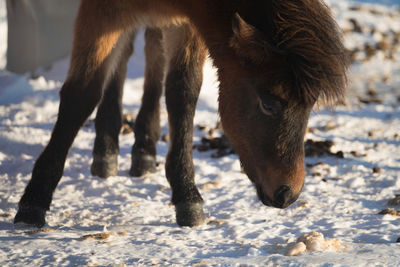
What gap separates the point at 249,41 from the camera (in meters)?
2.52

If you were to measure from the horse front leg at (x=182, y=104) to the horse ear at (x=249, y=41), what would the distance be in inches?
32.9

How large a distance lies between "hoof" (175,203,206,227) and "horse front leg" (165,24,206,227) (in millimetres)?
10

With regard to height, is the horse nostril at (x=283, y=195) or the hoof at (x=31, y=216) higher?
the horse nostril at (x=283, y=195)

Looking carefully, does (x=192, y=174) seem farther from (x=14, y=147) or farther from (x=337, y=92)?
(x=14, y=147)

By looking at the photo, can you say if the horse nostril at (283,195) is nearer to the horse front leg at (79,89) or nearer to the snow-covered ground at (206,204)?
the snow-covered ground at (206,204)

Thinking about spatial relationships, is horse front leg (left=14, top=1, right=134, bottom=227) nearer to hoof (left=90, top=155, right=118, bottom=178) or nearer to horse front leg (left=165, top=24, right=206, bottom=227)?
horse front leg (left=165, top=24, right=206, bottom=227)

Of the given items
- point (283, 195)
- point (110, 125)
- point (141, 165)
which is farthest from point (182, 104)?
point (283, 195)

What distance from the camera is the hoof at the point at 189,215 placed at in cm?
312

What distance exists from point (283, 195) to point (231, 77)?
0.71 m

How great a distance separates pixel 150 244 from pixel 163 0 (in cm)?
144

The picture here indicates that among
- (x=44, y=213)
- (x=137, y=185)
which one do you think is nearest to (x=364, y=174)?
(x=137, y=185)

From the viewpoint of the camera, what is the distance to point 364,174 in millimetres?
4125

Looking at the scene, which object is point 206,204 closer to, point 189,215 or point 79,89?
point 189,215

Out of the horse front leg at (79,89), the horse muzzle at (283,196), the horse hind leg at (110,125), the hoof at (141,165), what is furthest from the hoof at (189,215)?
the horse hind leg at (110,125)
